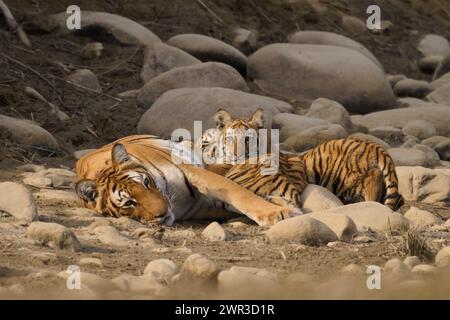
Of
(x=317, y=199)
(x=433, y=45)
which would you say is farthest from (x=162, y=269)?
(x=433, y=45)

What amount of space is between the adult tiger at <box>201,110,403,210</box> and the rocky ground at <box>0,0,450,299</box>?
0.85 feet

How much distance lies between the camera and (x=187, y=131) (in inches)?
471

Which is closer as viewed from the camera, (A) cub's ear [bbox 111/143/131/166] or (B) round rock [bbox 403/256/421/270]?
(B) round rock [bbox 403/256/421/270]

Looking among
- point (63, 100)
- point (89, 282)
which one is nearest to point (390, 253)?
point (89, 282)

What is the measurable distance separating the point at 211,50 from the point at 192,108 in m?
3.11

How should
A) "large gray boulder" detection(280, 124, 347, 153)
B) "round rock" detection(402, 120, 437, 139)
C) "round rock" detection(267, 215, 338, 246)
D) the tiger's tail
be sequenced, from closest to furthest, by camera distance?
"round rock" detection(267, 215, 338, 246) < the tiger's tail < "large gray boulder" detection(280, 124, 347, 153) < "round rock" detection(402, 120, 437, 139)

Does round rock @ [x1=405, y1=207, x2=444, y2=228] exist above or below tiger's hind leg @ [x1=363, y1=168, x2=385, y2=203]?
below

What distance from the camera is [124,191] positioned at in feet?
25.1

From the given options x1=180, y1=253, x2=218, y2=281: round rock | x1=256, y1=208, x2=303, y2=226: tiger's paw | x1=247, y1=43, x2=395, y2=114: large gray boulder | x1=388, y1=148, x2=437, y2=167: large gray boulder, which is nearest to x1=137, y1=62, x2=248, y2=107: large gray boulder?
x1=247, y1=43, x2=395, y2=114: large gray boulder

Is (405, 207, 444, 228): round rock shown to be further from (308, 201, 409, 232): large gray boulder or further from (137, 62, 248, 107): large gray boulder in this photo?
(137, 62, 248, 107): large gray boulder

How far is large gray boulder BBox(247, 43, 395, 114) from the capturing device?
15016mm

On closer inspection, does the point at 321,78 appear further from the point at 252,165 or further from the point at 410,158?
the point at 252,165

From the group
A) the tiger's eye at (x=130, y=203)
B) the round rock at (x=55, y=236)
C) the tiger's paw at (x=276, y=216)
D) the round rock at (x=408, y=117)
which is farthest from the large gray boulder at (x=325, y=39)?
the round rock at (x=55, y=236)

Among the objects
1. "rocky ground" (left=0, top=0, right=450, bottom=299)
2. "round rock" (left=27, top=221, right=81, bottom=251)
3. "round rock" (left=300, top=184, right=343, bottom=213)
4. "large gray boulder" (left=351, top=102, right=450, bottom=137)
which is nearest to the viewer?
"rocky ground" (left=0, top=0, right=450, bottom=299)
